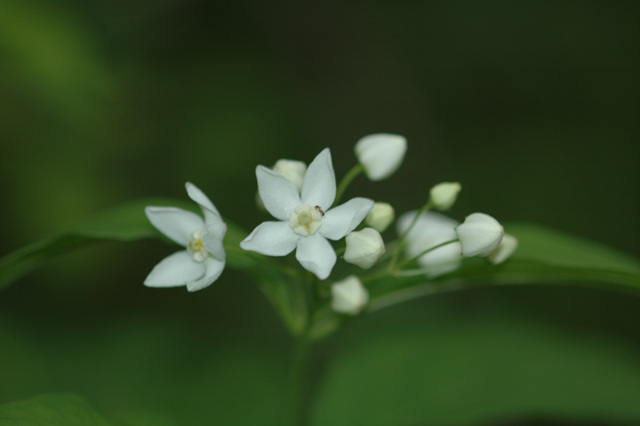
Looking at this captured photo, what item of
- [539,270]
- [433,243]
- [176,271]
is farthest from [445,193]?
[176,271]

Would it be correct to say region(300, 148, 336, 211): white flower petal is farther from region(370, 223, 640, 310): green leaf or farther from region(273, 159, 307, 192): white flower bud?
region(370, 223, 640, 310): green leaf

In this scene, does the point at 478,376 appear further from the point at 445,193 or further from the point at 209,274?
the point at 209,274

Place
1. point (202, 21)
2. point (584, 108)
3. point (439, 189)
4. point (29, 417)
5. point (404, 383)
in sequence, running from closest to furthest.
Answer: point (29, 417) < point (439, 189) < point (404, 383) < point (202, 21) < point (584, 108)

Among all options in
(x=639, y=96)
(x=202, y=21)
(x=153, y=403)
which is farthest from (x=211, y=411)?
(x=639, y=96)

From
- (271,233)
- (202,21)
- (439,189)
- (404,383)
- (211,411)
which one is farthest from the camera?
(202,21)

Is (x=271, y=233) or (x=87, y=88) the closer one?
(x=271, y=233)

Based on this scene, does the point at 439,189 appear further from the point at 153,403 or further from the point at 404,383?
the point at 153,403

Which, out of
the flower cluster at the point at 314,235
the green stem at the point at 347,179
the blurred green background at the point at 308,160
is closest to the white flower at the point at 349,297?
the flower cluster at the point at 314,235
